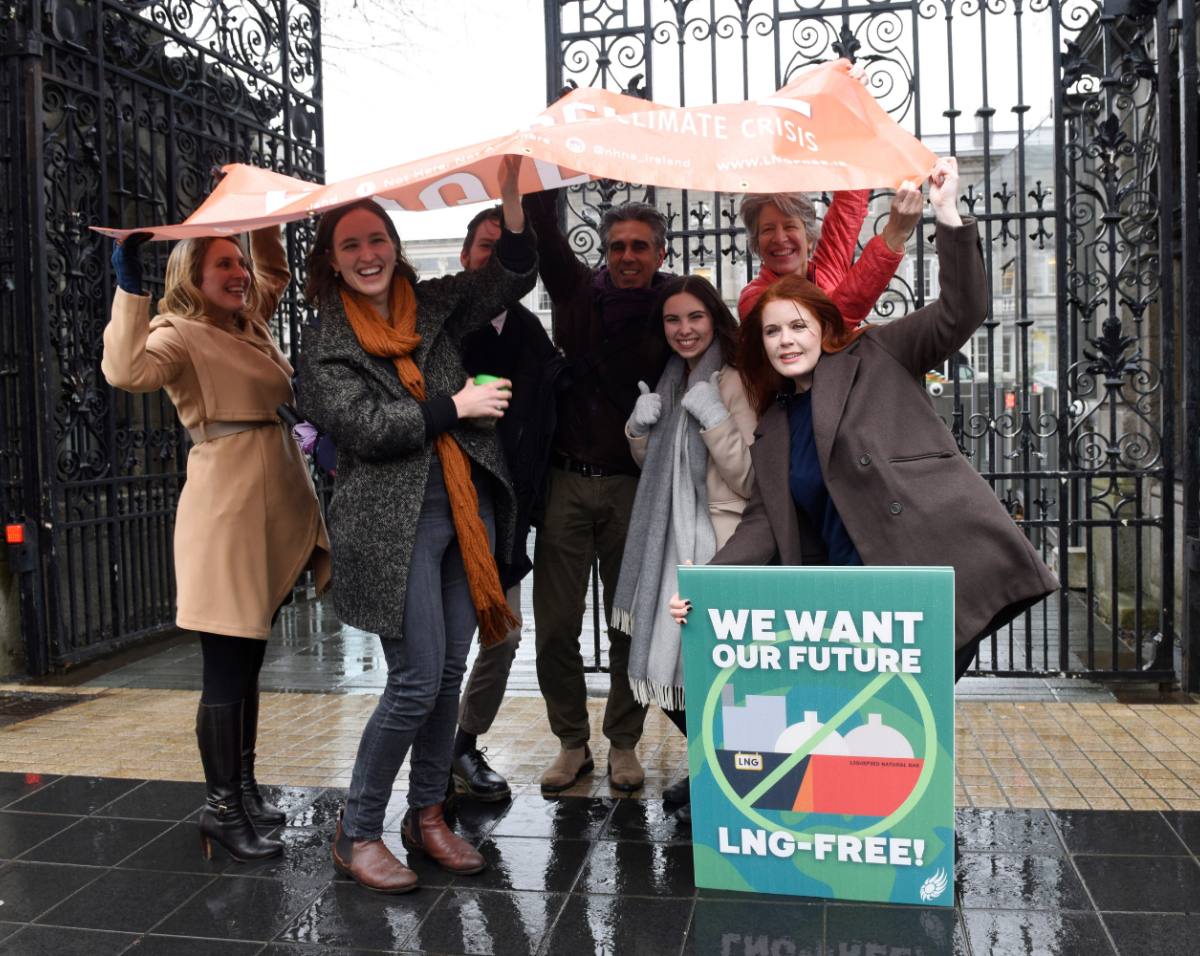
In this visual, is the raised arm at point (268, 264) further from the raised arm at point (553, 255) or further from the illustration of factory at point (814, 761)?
the illustration of factory at point (814, 761)

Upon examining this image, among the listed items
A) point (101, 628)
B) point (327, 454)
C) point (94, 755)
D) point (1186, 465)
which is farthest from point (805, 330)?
point (101, 628)

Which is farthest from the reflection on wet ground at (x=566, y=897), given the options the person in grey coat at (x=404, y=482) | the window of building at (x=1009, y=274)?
the window of building at (x=1009, y=274)

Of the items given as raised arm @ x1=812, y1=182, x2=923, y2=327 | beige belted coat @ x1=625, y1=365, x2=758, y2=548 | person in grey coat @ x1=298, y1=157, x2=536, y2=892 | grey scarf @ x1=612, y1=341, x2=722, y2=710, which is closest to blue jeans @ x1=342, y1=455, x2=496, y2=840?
person in grey coat @ x1=298, y1=157, x2=536, y2=892

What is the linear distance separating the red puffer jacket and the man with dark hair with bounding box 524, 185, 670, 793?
1.43ft

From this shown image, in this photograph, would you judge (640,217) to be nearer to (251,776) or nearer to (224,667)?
(224,667)

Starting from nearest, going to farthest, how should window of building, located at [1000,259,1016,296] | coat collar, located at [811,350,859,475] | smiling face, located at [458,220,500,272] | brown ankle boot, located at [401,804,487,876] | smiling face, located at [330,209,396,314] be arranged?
coat collar, located at [811,350,859,475] → smiling face, located at [330,209,396,314] → brown ankle boot, located at [401,804,487,876] → smiling face, located at [458,220,500,272] → window of building, located at [1000,259,1016,296]

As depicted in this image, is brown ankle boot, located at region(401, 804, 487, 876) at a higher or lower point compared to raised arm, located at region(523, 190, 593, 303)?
lower

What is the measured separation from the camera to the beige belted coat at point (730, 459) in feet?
11.0

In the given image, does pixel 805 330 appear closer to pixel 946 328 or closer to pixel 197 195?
pixel 946 328

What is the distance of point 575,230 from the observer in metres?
5.58

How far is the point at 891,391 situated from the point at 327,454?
172 cm

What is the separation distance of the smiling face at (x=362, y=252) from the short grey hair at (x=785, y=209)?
4.08ft

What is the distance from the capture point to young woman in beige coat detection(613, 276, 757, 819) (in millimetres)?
3371

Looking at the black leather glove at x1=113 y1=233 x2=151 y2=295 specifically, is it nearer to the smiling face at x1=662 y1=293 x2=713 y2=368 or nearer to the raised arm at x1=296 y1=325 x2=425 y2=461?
the raised arm at x1=296 y1=325 x2=425 y2=461
